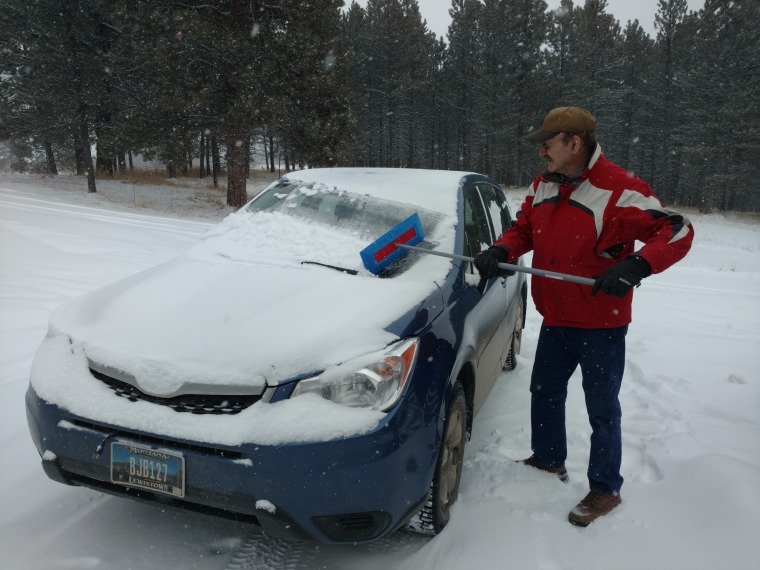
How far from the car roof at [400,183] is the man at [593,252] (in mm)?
765

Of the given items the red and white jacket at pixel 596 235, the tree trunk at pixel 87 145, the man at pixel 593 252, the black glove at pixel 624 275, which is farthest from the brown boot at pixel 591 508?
the tree trunk at pixel 87 145

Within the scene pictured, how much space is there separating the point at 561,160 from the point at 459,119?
48.2 meters

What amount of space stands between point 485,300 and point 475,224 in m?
0.64

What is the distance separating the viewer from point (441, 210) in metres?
3.36

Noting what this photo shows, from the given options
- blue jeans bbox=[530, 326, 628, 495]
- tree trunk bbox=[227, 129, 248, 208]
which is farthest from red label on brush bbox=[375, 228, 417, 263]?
tree trunk bbox=[227, 129, 248, 208]

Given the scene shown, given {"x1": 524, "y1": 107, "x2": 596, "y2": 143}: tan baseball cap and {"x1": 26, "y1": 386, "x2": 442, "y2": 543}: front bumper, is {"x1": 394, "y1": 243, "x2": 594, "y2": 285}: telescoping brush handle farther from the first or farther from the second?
{"x1": 26, "y1": 386, "x2": 442, "y2": 543}: front bumper

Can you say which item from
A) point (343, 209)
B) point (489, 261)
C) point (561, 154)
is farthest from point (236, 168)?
point (561, 154)

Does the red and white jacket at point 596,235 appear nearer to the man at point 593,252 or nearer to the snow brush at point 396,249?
the man at point 593,252

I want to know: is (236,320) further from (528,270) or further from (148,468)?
(528,270)

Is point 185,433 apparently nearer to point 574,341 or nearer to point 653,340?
point 574,341

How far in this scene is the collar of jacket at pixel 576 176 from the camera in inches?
99.3

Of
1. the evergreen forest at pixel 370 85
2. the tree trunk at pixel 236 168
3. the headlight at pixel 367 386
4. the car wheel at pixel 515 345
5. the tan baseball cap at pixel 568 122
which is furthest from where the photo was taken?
the tree trunk at pixel 236 168

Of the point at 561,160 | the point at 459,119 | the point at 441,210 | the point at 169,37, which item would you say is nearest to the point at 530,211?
the point at 561,160

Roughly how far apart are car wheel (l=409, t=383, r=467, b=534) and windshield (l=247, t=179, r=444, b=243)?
113cm
